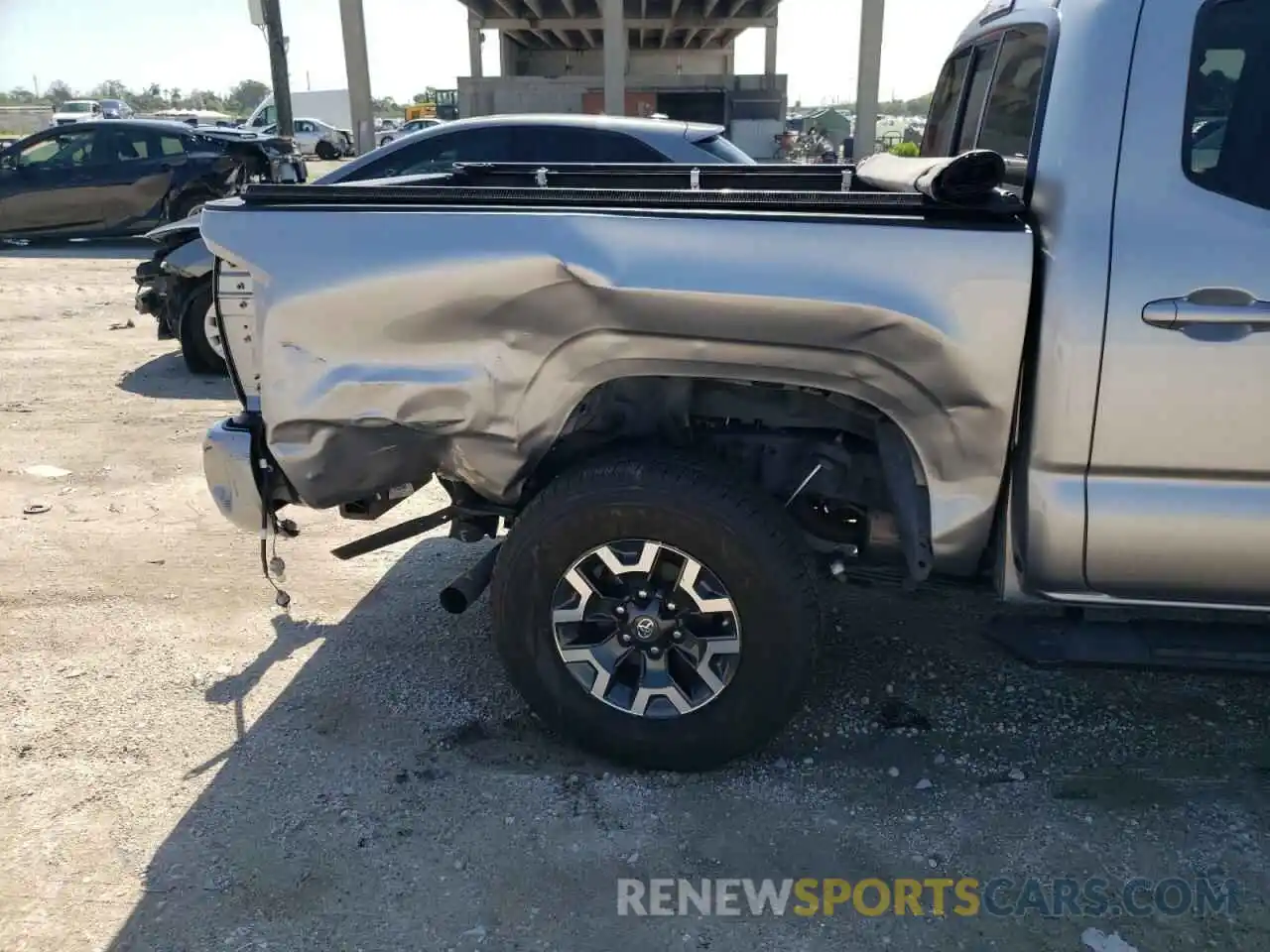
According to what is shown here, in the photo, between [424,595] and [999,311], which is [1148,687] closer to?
[999,311]

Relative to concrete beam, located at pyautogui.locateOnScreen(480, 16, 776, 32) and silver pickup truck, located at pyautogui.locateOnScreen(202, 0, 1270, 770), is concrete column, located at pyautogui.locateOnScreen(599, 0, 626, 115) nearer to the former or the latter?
concrete beam, located at pyautogui.locateOnScreen(480, 16, 776, 32)

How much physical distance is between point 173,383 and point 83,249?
925cm

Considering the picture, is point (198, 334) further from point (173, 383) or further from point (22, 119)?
point (22, 119)

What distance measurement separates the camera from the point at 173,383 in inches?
293

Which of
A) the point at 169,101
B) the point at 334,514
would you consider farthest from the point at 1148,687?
the point at 169,101

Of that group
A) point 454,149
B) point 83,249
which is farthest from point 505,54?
point 454,149

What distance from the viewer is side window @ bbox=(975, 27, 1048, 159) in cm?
282

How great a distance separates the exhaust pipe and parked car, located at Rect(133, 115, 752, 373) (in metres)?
4.99

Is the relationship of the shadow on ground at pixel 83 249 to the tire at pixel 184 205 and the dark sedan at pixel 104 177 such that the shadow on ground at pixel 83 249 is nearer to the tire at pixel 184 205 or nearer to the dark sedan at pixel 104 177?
the dark sedan at pixel 104 177

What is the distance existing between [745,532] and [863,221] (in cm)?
88

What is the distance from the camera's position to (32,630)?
155 inches

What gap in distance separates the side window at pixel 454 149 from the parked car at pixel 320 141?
31475 millimetres

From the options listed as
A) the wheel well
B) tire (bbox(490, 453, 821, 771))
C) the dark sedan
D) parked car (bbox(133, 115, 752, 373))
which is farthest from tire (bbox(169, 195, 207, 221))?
tire (bbox(490, 453, 821, 771))

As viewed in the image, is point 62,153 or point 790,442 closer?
point 790,442
